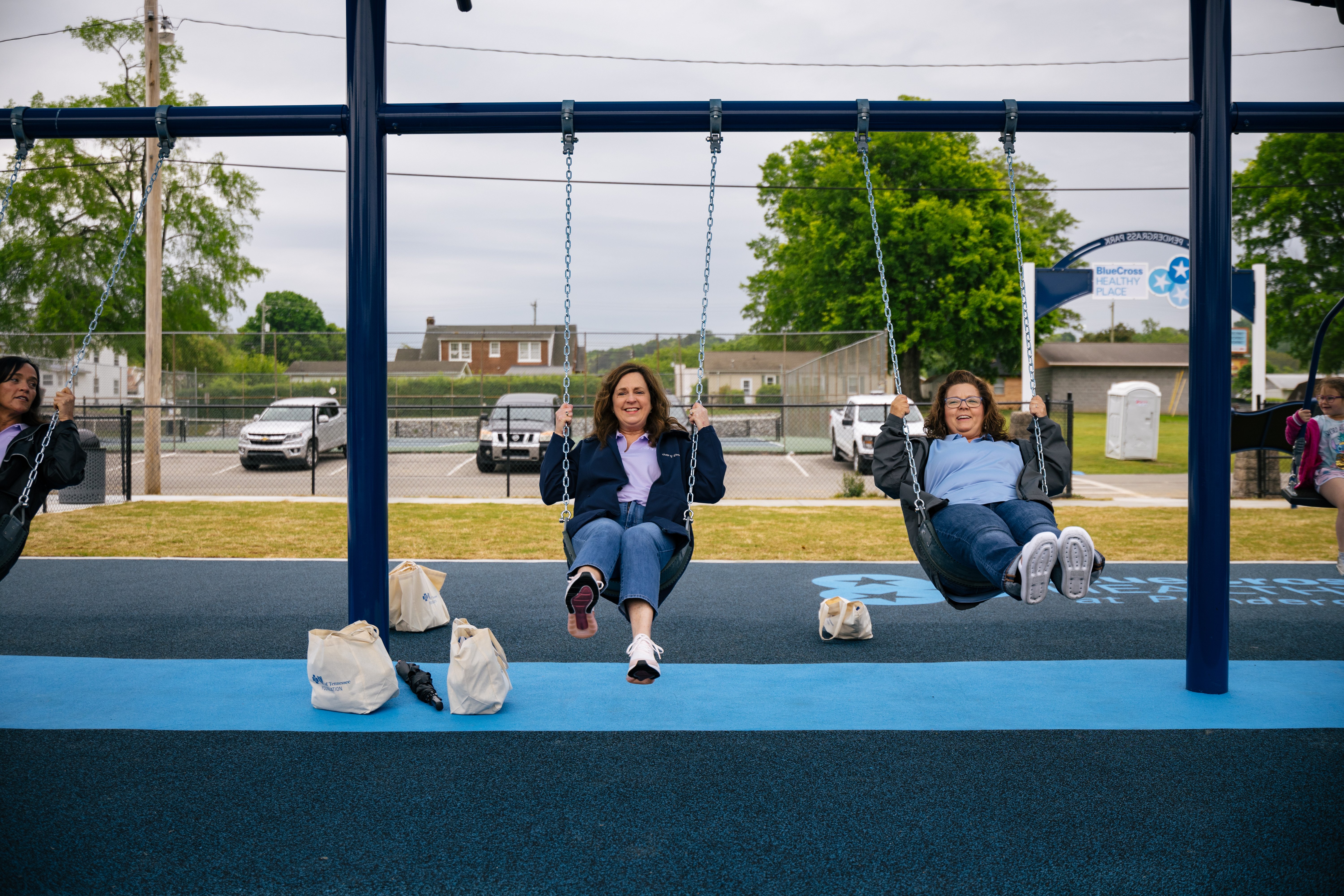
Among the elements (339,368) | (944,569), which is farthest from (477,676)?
(339,368)

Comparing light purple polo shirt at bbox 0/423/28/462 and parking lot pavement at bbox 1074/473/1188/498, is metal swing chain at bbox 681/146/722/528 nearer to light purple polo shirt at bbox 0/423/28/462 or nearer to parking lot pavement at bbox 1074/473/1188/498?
light purple polo shirt at bbox 0/423/28/462

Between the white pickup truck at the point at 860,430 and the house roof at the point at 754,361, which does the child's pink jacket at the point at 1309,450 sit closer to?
the white pickup truck at the point at 860,430

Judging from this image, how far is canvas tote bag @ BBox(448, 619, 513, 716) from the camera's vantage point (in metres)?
3.75

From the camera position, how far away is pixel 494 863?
103 inches

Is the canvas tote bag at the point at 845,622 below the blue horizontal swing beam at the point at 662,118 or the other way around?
below

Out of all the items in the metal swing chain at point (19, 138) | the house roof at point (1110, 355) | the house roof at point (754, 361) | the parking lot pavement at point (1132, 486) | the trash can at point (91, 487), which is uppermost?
the house roof at point (1110, 355)

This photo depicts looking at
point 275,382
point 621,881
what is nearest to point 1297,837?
point 621,881

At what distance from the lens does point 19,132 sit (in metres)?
4.35

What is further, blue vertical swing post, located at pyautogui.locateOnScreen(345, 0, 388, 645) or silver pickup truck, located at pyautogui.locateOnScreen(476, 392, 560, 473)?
silver pickup truck, located at pyautogui.locateOnScreen(476, 392, 560, 473)

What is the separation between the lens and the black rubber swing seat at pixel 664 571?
3.52 meters

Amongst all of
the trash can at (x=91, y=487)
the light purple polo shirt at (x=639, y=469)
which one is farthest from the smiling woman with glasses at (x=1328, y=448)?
the trash can at (x=91, y=487)

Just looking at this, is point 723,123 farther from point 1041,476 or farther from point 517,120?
point 1041,476

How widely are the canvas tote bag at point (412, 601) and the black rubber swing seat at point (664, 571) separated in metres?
1.87

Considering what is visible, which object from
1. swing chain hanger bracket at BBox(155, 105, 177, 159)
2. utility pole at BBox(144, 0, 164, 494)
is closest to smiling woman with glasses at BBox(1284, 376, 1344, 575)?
swing chain hanger bracket at BBox(155, 105, 177, 159)
